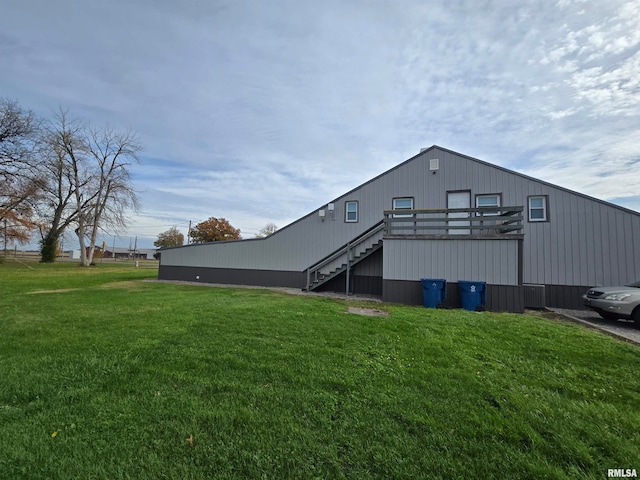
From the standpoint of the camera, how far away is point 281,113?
13.5 meters

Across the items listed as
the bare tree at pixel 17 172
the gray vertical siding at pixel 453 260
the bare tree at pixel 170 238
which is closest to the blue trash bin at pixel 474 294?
the gray vertical siding at pixel 453 260

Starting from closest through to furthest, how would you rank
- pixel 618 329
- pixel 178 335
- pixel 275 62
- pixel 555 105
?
pixel 178 335 < pixel 618 329 < pixel 555 105 < pixel 275 62

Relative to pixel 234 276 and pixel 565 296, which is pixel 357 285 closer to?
pixel 234 276

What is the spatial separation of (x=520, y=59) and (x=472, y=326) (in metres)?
8.94

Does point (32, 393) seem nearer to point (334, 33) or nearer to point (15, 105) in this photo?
point (334, 33)

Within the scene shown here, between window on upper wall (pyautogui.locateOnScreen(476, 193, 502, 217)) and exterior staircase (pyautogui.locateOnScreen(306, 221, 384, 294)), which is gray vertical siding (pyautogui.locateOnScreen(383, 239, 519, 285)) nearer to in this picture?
exterior staircase (pyautogui.locateOnScreen(306, 221, 384, 294))

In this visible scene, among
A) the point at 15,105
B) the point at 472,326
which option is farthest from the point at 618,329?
the point at 15,105

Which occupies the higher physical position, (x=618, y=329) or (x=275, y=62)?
(x=275, y=62)

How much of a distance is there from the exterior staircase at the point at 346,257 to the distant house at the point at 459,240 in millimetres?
47

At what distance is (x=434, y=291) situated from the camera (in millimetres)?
9180

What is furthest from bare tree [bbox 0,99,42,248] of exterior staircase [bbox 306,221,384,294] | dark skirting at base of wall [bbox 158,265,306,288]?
exterior staircase [bbox 306,221,384,294]

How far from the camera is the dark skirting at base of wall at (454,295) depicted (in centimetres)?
873

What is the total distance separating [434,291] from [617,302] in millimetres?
4373

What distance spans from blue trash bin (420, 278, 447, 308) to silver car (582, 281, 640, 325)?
3.78m
